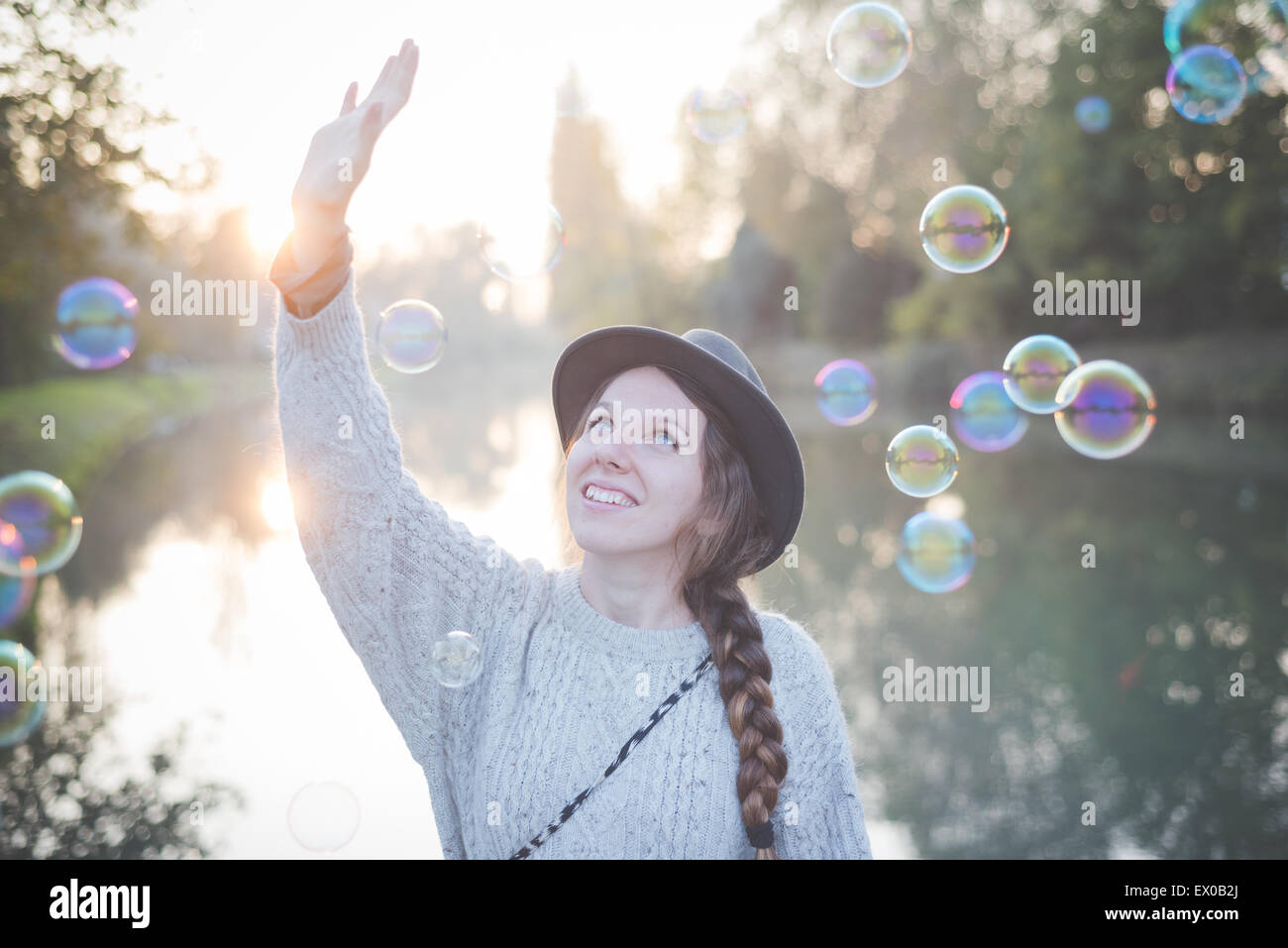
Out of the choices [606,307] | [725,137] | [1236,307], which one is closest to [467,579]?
[725,137]

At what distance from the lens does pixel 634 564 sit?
6.70 feet

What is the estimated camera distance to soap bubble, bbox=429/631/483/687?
1.98 m

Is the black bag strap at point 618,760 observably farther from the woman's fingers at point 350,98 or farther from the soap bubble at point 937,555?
the soap bubble at point 937,555

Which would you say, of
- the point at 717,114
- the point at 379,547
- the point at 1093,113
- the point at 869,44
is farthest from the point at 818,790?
the point at 1093,113

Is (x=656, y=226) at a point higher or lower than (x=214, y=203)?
higher

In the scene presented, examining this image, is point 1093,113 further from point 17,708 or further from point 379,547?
point 379,547

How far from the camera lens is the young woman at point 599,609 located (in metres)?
1.82

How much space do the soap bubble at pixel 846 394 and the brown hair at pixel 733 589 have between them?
3.00m

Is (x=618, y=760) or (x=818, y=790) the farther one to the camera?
(x=818, y=790)

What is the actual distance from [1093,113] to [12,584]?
16.5 metres

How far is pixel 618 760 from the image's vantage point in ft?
6.22

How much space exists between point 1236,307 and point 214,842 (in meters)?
21.5

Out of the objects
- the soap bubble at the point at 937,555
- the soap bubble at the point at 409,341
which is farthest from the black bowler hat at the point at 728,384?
the soap bubble at the point at 937,555
